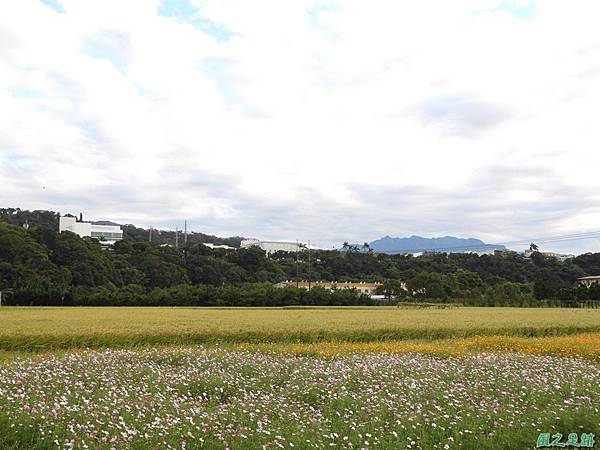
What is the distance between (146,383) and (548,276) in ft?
311

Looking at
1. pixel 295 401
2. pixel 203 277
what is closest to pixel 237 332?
pixel 295 401

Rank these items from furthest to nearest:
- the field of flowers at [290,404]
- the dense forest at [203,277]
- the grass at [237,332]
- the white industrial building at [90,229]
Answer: the white industrial building at [90,229]
the dense forest at [203,277]
the grass at [237,332]
the field of flowers at [290,404]

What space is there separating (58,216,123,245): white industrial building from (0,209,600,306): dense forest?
33334 millimetres

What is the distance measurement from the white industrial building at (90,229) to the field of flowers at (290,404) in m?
103

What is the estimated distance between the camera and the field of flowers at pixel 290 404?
7156mm

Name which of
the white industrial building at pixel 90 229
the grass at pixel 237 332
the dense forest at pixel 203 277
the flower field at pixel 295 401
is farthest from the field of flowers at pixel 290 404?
the white industrial building at pixel 90 229

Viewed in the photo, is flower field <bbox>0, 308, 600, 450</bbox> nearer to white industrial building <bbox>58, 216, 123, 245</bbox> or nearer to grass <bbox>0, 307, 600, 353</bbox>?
grass <bbox>0, 307, 600, 353</bbox>

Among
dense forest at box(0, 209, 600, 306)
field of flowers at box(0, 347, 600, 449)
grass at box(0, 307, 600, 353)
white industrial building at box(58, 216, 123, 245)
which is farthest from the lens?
white industrial building at box(58, 216, 123, 245)

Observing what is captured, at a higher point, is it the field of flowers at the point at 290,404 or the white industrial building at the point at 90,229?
the white industrial building at the point at 90,229

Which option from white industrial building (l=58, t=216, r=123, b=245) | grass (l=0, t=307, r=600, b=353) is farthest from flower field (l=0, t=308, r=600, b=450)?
white industrial building (l=58, t=216, r=123, b=245)

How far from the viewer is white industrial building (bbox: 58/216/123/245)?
4962 inches

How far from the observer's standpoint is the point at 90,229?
473 feet

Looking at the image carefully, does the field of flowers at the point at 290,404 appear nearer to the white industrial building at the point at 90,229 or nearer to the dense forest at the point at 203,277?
the dense forest at the point at 203,277

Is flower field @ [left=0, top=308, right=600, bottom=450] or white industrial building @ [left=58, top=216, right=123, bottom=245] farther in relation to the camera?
white industrial building @ [left=58, top=216, right=123, bottom=245]
